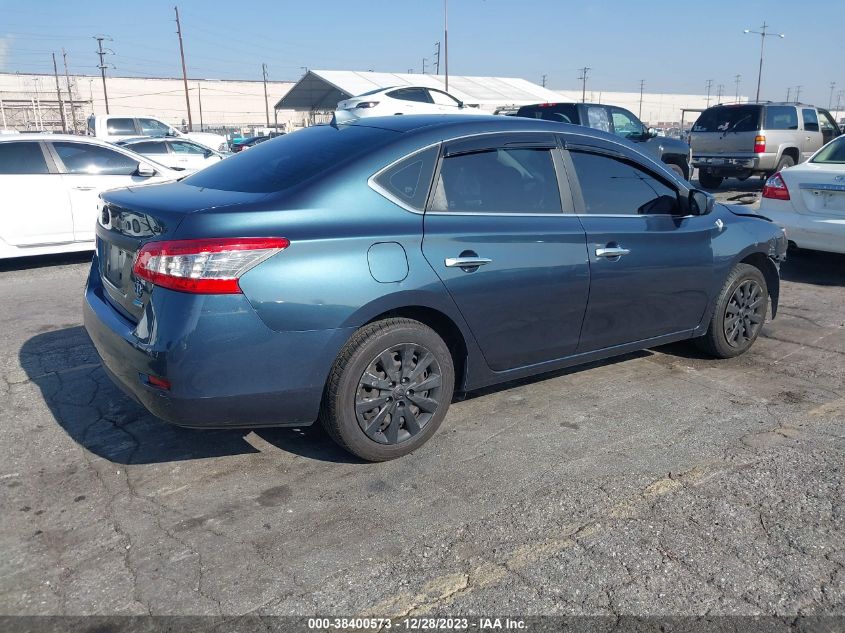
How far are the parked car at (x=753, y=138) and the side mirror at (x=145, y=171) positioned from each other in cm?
1200

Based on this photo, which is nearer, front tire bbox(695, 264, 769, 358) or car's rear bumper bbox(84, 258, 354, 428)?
car's rear bumper bbox(84, 258, 354, 428)

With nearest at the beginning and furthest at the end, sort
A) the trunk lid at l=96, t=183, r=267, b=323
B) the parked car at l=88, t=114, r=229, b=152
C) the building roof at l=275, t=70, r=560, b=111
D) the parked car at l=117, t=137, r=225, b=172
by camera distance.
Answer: the trunk lid at l=96, t=183, r=267, b=323, the parked car at l=117, t=137, r=225, b=172, the parked car at l=88, t=114, r=229, b=152, the building roof at l=275, t=70, r=560, b=111

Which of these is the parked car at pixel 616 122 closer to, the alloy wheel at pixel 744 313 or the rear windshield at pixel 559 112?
the rear windshield at pixel 559 112

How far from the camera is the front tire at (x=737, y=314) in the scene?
16.3 ft

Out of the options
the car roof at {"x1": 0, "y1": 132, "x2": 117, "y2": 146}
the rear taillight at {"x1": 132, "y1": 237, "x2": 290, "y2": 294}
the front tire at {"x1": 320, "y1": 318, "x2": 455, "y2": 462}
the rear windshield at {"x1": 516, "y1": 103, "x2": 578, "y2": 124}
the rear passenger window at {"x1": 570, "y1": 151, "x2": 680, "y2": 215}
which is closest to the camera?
the rear taillight at {"x1": 132, "y1": 237, "x2": 290, "y2": 294}

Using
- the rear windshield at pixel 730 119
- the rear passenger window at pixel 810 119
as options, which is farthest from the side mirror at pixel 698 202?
the rear passenger window at pixel 810 119

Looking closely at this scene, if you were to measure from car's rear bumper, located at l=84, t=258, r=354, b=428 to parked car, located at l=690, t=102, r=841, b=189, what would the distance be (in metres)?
14.3

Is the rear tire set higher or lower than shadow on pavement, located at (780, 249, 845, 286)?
higher

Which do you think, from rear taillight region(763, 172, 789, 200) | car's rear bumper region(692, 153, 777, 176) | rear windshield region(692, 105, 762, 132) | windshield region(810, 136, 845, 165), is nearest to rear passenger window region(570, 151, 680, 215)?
rear taillight region(763, 172, 789, 200)

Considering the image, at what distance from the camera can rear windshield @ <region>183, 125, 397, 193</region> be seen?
356 cm

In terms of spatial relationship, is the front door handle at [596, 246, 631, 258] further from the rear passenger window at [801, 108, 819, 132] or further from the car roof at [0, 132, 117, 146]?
the rear passenger window at [801, 108, 819, 132]

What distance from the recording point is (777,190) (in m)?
7.62

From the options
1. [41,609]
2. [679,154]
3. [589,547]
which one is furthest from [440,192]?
[679,154]

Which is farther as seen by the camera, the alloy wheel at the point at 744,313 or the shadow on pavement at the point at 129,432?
the alloy wheel at the point at 744,313
